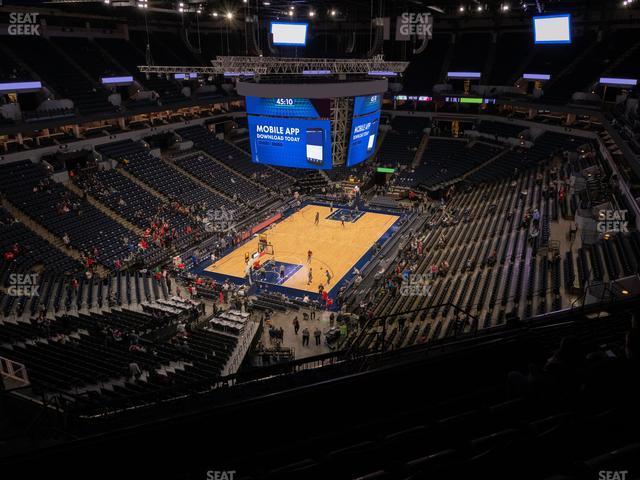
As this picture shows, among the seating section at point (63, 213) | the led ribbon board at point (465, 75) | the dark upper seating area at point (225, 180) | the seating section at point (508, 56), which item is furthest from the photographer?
the led ribbon board at point (465, 75)

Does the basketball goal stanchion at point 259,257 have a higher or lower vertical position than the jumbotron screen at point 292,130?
lower

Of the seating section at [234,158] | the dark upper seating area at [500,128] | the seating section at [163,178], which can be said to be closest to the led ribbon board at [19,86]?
the seating section at [163,178]

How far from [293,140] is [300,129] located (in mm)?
670

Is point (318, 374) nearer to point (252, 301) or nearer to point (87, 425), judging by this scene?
point (87, 425)

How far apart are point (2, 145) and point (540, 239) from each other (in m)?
31.1

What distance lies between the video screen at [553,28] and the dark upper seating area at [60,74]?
101 ft

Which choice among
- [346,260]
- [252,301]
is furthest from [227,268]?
[346,260]

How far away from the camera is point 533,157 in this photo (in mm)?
34469

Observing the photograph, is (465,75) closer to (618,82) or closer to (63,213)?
(618,82)

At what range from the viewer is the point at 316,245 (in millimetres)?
29078

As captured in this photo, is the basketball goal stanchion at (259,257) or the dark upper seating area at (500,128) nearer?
the basketball goal stanchion at (259,257)

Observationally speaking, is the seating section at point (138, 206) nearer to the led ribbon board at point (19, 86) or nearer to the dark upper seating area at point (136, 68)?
the led ribbon board at point (19, 86)

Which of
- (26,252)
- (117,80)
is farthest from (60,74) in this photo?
(26,252)

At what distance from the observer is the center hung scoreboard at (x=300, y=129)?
22.3 meters
